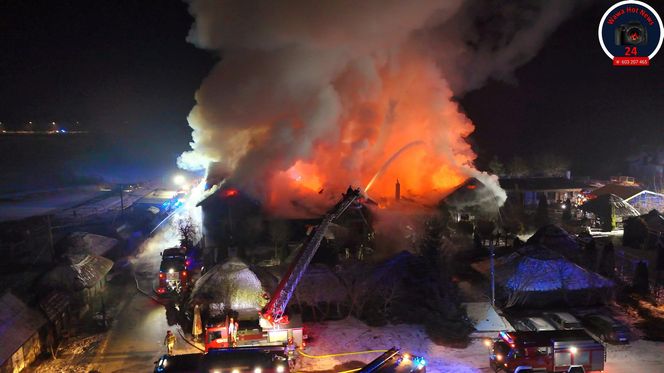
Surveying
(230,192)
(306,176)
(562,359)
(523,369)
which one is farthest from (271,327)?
(306,176)

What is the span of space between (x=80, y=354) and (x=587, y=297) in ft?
64.8

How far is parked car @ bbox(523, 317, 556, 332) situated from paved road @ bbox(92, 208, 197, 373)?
12376 mm

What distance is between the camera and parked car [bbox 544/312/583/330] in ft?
57.3

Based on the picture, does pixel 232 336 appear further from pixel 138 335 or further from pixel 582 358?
pixel 582 358

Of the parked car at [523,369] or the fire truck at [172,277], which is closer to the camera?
the parked car at [523,369]

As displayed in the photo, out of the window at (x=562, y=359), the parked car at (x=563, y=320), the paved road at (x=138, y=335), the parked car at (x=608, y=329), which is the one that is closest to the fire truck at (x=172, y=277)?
the paved road at (x=138, y=335)

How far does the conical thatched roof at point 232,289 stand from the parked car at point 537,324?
9.96m

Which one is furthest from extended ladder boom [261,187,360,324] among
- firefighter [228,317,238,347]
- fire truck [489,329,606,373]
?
fire truck [489,329,606,373]

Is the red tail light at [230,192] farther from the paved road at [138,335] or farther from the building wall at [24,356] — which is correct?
the building wall at [24,356]

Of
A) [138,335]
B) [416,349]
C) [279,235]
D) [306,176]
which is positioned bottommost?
[416,349]

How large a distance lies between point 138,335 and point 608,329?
17218mm

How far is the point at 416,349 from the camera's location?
16.9m

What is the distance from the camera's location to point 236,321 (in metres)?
16.8

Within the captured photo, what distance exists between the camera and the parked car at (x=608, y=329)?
16891 millimetres
